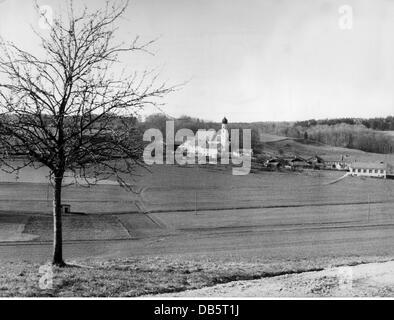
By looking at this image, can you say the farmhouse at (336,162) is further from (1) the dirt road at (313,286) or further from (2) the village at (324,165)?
(1) the dirt road at (313,286)

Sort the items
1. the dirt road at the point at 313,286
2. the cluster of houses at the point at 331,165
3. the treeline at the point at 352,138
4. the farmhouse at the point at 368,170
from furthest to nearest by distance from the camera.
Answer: the farmhouse at the point at 368,170 → the cluster of houses at the point at 331,165 → the treeline at the point at 352,138 → the dirt road at the point at 313,286

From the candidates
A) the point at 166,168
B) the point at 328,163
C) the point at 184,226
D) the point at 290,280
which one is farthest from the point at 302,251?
the point at 328,163

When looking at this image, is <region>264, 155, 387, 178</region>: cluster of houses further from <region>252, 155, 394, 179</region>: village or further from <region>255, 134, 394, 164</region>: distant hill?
<region>255, 134, 394, 164</region>: distant hill

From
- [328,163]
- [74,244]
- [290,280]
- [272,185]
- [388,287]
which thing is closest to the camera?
[388,287]

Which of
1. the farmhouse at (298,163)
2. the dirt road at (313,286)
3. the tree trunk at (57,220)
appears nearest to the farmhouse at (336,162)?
the farmhouse at (298,163)
